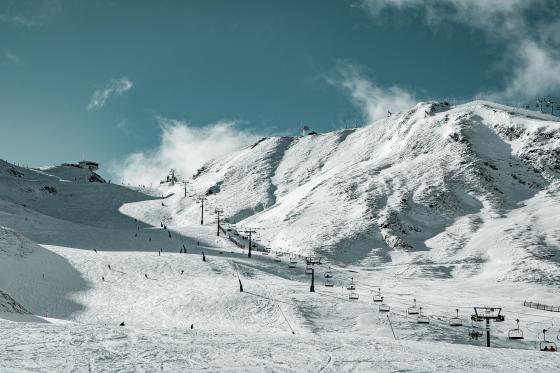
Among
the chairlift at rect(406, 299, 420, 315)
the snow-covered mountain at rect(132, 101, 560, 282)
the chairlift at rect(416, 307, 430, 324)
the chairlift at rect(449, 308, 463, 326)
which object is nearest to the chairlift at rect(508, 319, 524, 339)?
the chairlift at rect(449, 308, 463, 326)

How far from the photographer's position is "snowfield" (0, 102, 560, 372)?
2072cm

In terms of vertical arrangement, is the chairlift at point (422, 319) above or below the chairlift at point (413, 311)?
below

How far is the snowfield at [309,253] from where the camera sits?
68.0 feet

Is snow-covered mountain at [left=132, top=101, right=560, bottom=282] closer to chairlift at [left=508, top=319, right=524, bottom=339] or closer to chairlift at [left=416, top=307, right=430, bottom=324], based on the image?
chairlift at [left=416, top=307, right=430, bottom=324]

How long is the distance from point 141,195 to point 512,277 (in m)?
109

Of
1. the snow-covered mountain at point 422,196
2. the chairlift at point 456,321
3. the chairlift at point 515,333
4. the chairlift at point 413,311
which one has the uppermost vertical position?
the snow-covered mountain at point 422,196

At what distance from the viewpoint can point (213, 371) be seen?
665 inches

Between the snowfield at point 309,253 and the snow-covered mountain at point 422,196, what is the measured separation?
0.42 meters

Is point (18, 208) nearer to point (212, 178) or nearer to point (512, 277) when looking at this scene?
point (212, 178)

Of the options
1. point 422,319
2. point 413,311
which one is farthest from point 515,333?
point 413,311

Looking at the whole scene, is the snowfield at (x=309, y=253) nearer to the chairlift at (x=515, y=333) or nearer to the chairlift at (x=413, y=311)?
the chairlift at (x=515, y=333)

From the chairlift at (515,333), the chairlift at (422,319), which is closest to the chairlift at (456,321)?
the chairlift at (422,319)

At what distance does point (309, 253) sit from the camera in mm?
84375

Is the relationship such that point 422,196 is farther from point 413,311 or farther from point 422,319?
point 422,319
